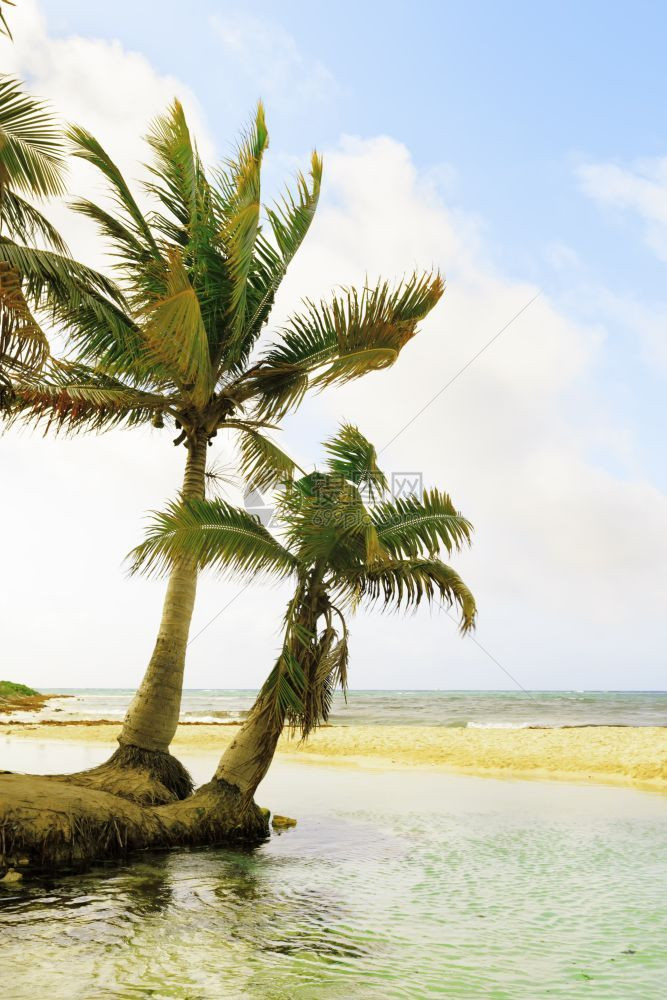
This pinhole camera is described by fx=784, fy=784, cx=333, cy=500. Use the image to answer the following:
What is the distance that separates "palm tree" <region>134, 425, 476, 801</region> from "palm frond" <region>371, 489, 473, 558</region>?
1 cm

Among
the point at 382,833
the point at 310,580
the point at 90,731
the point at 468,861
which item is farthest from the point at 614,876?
the point at 90,731

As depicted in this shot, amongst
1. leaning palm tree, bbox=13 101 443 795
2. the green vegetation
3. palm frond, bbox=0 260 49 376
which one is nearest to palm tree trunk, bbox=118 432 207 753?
leaning palm tree, bbox=13 101 443 795

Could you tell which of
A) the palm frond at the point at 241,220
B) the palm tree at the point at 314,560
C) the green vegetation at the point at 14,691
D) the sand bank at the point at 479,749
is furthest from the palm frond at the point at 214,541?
the green vegetation at the point at 14,691

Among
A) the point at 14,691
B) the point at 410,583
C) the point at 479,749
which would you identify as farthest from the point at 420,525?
the point at 14,691

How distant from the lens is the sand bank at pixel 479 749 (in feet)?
54.3

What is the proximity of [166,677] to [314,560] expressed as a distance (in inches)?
104

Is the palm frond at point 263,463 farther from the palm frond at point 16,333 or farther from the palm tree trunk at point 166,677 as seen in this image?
the palm frond at point 16,333

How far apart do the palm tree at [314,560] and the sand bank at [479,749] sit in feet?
23.6

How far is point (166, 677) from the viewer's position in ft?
34.9

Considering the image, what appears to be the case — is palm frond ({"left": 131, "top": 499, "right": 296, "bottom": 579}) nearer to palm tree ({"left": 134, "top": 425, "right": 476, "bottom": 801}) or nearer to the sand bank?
palm tree ({"left": 134, "top": 425, "right": 476, "bottom": 801})

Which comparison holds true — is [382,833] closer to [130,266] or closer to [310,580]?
[310,580]

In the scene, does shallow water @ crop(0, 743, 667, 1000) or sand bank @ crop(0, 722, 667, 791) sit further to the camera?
sand bank @ crop(0, 722, 667, 791)

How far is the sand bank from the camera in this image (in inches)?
651

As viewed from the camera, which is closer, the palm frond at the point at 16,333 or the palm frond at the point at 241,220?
the palm frond at the point at 16,333
